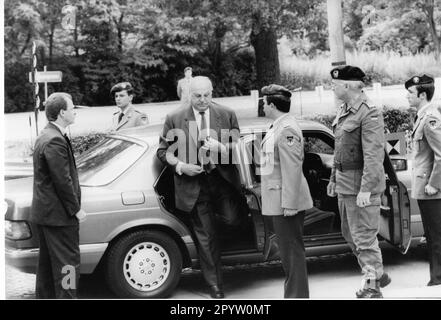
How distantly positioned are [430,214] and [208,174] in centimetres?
179

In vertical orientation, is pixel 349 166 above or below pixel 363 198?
above

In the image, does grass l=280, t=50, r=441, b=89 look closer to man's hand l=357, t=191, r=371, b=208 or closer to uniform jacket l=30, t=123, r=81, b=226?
man's hand l=357, t=191, r=371, b=208

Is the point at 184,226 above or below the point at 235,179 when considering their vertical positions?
below

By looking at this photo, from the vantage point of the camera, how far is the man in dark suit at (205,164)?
16.5 ft

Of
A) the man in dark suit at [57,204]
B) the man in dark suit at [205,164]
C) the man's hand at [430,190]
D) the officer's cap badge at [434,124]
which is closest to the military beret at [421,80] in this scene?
the officer's cap badge at [434,124]

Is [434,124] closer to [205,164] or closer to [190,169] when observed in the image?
[205,164]

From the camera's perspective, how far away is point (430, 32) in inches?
243

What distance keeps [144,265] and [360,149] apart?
182 cm

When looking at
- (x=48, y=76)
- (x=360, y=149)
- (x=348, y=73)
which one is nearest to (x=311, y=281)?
(x=360, y=149)

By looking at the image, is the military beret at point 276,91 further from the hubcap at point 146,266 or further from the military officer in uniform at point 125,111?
the military officer in uniform at point 125,111

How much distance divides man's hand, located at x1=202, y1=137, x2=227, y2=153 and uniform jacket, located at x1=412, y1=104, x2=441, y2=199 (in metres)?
1.53

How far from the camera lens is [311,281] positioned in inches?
216
